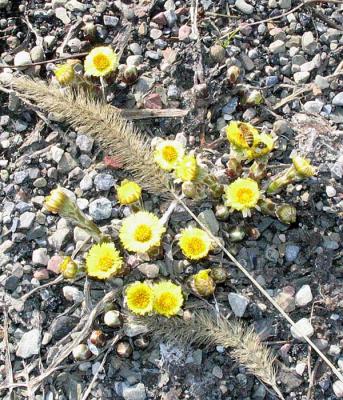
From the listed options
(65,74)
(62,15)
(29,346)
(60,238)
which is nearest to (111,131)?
(65,74)

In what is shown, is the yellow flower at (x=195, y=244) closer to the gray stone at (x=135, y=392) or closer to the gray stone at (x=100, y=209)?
the gray stone at (x=100, y=209)

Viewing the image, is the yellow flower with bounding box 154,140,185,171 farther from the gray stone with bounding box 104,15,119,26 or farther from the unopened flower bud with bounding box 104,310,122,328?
the gray stone with bounding box 104,15,119,26

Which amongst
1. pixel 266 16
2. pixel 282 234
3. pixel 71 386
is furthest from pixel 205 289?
pixel 266 16

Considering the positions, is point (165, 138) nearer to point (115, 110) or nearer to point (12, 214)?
point (115, 110)

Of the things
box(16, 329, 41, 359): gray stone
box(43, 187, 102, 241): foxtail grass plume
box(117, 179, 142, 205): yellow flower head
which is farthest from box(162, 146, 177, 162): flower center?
box(16, 329, 41, 359): gray stone

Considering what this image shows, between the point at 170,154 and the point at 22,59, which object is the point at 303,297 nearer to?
the point at 170,154

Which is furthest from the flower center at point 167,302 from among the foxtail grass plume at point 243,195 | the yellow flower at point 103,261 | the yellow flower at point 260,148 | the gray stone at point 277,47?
A: the gray stone at point 277,47
